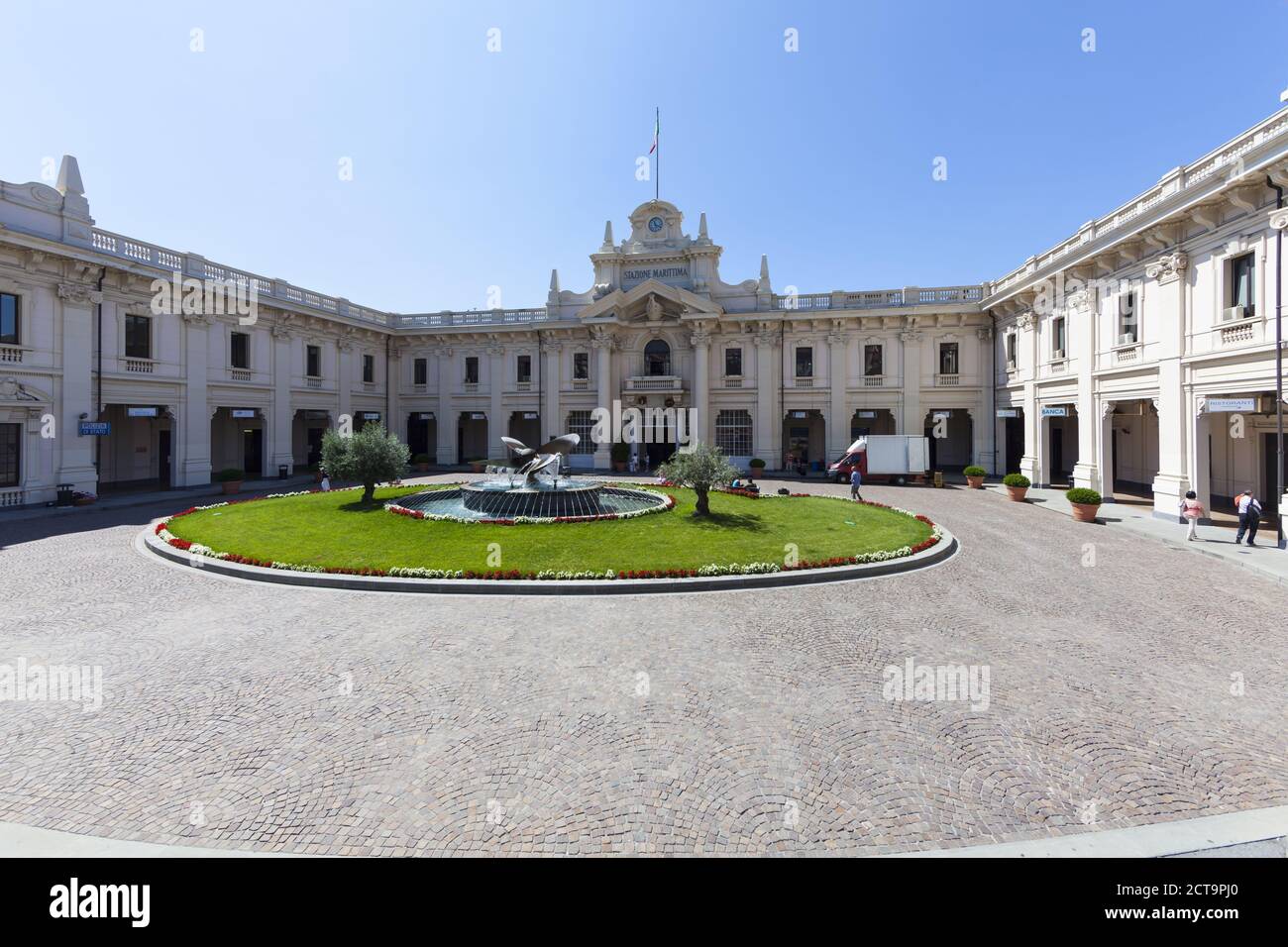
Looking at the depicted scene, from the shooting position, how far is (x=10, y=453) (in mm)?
22672

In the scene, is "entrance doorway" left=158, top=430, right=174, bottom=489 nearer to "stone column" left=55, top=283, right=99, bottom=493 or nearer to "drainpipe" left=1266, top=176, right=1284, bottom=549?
"stone column" left=55, top=283, right=99, bottom=493

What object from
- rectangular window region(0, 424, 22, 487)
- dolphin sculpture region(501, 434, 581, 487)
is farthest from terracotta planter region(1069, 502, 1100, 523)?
rectangular window region(0, 424, 22, 487)

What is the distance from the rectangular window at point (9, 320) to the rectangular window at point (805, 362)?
39.9 m

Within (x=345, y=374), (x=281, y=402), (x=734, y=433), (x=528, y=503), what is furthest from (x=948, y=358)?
(x=281, y=402)

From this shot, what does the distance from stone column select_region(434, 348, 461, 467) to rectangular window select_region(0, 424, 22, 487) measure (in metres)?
23.4

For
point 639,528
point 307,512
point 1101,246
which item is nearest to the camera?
point 639,528

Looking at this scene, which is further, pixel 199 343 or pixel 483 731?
pixel 199 343

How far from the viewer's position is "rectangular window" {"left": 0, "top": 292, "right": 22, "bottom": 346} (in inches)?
870

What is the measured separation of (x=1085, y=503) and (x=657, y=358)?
92.8 feet

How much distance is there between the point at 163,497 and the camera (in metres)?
25.2

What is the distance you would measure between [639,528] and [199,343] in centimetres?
2820

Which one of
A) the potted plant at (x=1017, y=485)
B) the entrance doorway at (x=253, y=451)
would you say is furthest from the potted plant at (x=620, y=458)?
the potted plant at (x=1017, y=485)

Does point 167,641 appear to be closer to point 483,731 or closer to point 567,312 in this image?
point 483,731
